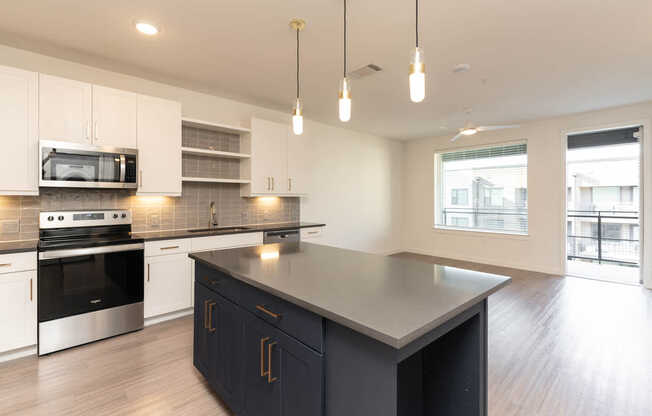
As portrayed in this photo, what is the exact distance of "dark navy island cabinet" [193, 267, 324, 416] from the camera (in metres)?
1.24

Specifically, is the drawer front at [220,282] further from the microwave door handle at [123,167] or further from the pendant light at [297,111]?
the microwave door handle at [123,167]

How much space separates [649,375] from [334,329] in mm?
2734

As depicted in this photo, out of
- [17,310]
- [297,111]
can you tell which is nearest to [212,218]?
[17,310]

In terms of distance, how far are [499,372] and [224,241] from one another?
2982 millimetres

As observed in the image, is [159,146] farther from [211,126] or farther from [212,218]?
[212,218]

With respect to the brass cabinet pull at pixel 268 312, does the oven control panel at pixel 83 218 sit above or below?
above

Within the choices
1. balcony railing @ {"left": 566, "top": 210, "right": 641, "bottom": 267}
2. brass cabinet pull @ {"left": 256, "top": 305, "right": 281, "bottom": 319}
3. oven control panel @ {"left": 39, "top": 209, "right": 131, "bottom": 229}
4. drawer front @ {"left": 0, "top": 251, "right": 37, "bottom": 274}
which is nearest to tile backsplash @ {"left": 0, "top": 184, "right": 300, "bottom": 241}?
oven control panel @ {"left": 39, "top": 209, "right": 131, "bottom": 229}

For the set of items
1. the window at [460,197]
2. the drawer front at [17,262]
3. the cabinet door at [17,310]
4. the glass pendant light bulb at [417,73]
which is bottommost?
the cabinet door at [17,310]

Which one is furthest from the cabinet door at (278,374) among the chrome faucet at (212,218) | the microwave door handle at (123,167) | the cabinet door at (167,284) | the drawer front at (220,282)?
the chrome faucet at (212,218)

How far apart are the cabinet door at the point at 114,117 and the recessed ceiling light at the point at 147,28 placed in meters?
0.80

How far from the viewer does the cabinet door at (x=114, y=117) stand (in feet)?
9.41

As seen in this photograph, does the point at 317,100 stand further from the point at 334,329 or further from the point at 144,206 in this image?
the point at 334,329

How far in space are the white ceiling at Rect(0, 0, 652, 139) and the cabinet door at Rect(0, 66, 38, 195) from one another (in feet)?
1.38

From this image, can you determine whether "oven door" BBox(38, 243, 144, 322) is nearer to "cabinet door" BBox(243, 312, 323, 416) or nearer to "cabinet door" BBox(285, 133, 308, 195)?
"cabinet door" BBox(243, 312, 323, 416)
